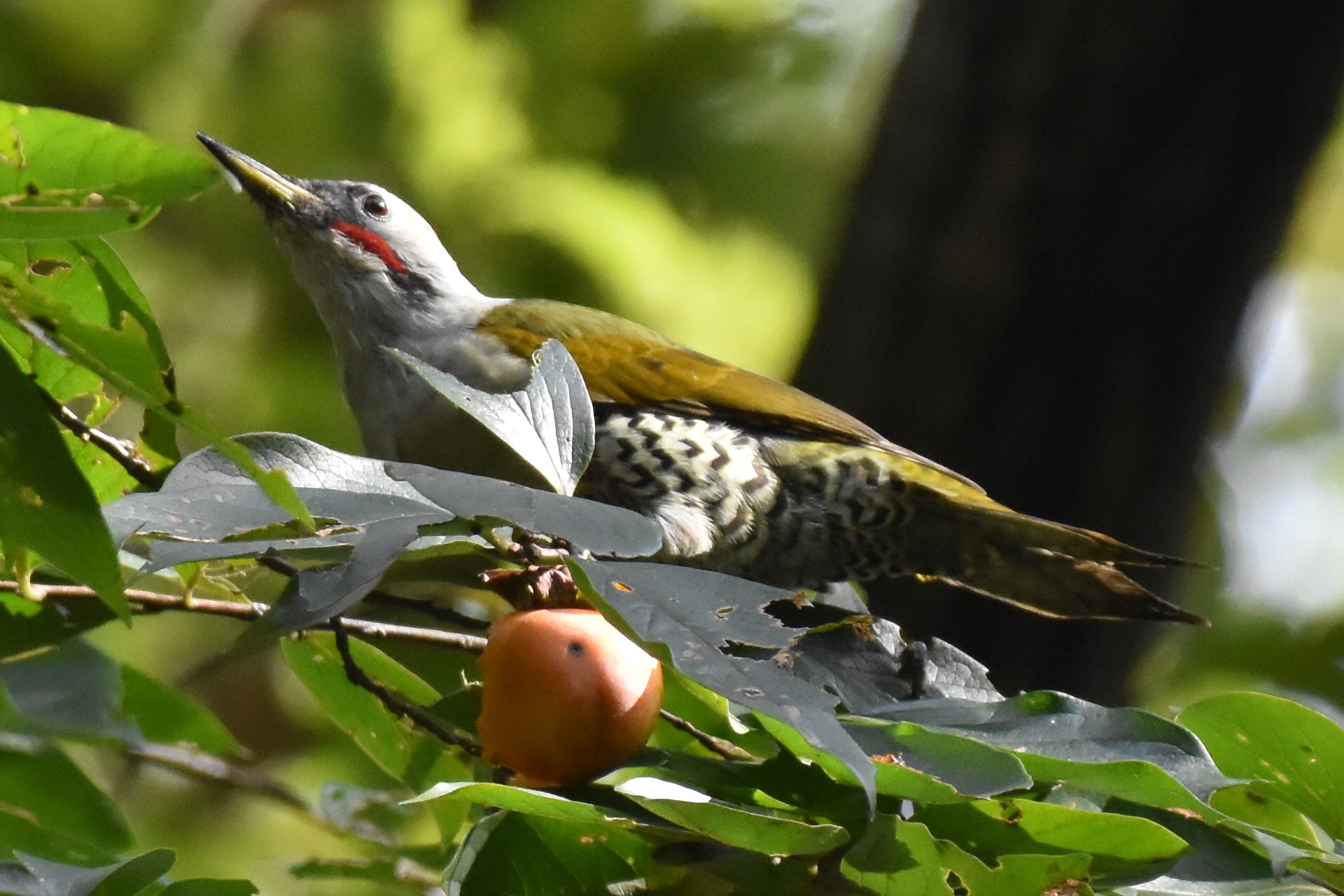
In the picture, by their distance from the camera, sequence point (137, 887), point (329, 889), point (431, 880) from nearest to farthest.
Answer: point (137, 887) → point (431, 880) → point (329, 889)

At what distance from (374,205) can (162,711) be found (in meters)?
1.39

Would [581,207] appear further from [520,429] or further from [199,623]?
[520,429]

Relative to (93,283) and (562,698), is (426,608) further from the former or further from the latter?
(93,283)

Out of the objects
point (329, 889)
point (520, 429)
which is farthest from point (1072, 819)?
point (329, 889)

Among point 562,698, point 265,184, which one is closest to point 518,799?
point 562,698

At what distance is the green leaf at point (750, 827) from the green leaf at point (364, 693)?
2.10 ft

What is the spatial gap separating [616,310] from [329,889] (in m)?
2.12

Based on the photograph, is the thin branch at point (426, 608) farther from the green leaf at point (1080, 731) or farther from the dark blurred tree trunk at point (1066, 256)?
the dark blurred tree trunk at point (1066, 256)

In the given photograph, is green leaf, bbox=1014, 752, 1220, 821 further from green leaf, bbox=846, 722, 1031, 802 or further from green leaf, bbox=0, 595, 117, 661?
green leaf, bbox=0, 595, 117, 661

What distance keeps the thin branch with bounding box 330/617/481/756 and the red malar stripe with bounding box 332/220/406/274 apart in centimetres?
162

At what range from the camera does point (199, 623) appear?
5184 mm

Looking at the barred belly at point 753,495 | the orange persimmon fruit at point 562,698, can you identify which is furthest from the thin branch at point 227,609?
the barred belly at point 753,495

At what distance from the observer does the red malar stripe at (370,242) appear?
3.00m

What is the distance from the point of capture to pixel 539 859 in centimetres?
128
